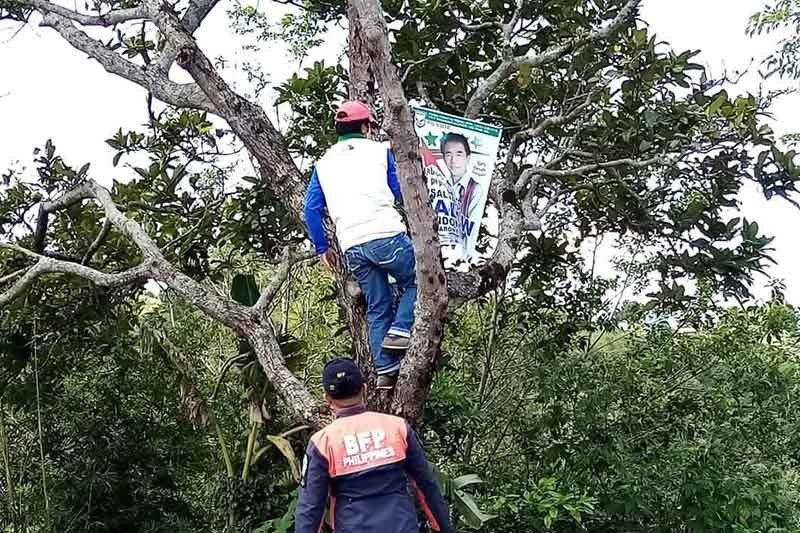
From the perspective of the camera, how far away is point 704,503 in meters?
5.18

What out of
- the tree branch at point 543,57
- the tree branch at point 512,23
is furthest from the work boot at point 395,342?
the tree branch at point 512,23

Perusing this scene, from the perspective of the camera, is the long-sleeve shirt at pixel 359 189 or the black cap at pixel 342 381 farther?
the long-sleeve shirt at pixel 359 189

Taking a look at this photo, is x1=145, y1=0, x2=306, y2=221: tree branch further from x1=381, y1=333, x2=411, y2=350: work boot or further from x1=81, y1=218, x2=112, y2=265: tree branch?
x1=81, y1=218, x2=112, y2=265: tree branch

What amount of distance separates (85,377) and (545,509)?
11.2 feet

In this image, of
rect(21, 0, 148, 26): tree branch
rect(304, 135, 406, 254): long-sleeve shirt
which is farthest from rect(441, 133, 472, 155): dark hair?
rect(21, 0, 148, 26): tree branch

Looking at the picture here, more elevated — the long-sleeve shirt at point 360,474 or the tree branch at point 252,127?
the tree branch at point 252,127

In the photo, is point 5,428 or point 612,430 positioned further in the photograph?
point 5,428

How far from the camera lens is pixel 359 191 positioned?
3.29 metres

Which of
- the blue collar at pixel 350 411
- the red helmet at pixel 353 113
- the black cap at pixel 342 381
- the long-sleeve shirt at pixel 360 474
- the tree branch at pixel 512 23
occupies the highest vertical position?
the tree branch at pixel 512 23

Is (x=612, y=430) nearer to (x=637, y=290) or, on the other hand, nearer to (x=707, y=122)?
(x=637, y=290)

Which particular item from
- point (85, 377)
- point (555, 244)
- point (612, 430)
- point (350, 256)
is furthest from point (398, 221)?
point (85, 377)

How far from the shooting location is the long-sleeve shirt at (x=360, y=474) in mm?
2650

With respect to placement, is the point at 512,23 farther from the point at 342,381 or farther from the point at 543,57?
the point at 342,381

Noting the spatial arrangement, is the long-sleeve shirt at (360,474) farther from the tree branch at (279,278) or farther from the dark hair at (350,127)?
the tree branch at (279,278)
